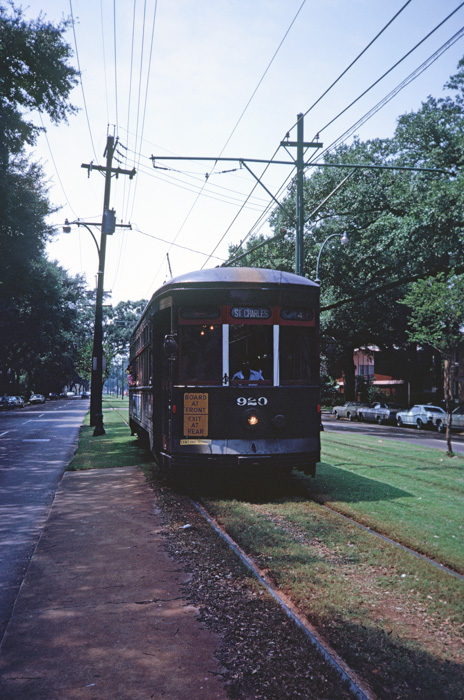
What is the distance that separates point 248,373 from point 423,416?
26.8 metres

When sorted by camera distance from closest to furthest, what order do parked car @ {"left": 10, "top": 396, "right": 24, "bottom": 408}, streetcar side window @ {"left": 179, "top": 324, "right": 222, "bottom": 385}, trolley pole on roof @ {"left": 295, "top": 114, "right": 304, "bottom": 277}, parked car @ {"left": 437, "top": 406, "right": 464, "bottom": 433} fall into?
streetcar side window @ {"left": 179, "top": 324, "right": 222, "bottom": 385} → trolley pole on roof @ {"left": 295, "top": 114, "right": 304, "bottom": 277} → parked car @ {"left": 437, "top": 406, "right": 464, "bottom": 433} → parked car @ {"left": 10, "top": 396, "right": 24, "bottom": 408}

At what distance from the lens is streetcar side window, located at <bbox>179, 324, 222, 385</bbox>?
9.17 m

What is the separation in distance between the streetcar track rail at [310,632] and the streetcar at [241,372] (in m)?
2.50

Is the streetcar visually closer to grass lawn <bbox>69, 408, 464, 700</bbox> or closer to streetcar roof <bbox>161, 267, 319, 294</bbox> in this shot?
streetcar roof <bbox>161, 267, 319, 294</bbox>

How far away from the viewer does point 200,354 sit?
30.3 feet

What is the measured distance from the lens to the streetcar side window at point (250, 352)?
9.18 meters

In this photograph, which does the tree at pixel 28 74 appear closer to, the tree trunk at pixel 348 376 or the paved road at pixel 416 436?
the paved road at pixel 416 436

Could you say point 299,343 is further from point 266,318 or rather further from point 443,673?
point 443,673

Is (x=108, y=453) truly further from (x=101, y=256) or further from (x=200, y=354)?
(x=101, y=256)

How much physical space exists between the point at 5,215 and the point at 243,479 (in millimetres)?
19417

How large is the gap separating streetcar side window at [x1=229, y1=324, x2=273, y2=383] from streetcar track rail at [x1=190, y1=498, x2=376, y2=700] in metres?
3.15

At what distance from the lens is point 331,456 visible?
15039 mm

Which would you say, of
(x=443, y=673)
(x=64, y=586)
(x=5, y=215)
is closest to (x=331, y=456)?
(x=64, y=586)

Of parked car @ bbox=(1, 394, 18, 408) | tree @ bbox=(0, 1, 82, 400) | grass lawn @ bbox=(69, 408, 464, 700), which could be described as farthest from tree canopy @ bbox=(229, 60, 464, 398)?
parked car @ bbox=(1, 394, 18, 408)
